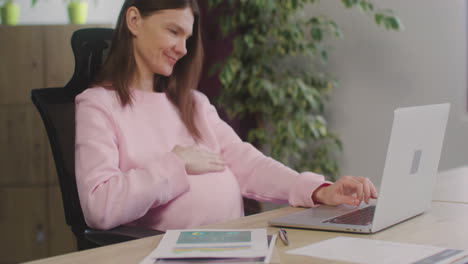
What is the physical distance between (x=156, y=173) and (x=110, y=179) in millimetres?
116

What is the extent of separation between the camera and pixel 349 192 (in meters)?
1.63

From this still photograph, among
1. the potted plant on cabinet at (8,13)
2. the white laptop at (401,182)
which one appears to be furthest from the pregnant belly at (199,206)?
the potted plant on cabinet at (8,13)

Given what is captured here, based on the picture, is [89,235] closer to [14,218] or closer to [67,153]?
[67,153]

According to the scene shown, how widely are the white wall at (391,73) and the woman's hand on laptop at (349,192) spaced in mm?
1929

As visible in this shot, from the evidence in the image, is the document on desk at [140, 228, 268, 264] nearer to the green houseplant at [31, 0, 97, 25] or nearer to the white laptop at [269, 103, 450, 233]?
the white laptop at [269, 103, 450, 233]

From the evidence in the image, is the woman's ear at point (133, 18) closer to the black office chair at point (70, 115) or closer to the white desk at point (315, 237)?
the black office chair at point (70, 115)

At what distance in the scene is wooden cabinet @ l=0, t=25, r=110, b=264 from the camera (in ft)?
11.5

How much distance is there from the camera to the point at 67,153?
1.77m

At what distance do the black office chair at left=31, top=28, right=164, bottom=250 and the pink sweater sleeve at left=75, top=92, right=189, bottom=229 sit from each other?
10 cm

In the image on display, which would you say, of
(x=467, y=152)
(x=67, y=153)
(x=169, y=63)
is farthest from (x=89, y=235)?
(x=467, y=152)

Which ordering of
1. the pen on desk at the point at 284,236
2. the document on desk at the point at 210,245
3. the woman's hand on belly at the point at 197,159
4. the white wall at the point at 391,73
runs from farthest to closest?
the white wall at the point at 391,73 → the woman's hand on belly at the point at 197,159 → the pen on desk at the point at 284,236 → the document on desk at the point at 210,245

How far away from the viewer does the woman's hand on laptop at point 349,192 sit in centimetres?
159

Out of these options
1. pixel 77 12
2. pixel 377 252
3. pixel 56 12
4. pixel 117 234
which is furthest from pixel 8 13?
→ pixel 377 252

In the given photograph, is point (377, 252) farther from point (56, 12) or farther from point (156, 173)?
point (56, 12)
